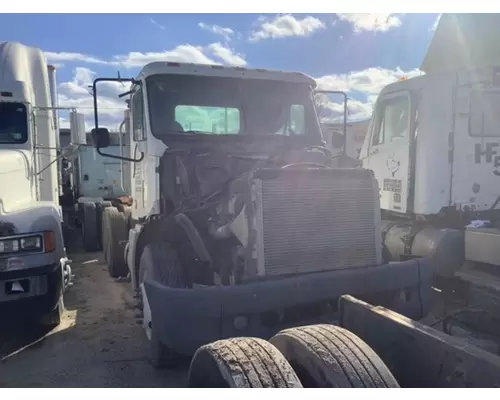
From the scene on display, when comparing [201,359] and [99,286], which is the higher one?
[201,359]

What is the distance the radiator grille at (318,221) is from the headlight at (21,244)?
225 cm

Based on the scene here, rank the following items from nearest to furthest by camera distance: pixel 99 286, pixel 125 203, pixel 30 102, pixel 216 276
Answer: pixel 216 276
pixel 30 102
pixel 99 286
pixel 125 203

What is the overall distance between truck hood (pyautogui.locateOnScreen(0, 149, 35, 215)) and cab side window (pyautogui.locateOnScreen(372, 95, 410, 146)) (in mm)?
5179

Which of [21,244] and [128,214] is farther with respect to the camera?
[128,214]

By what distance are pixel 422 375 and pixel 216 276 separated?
2.11 m

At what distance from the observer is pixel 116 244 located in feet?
23.8

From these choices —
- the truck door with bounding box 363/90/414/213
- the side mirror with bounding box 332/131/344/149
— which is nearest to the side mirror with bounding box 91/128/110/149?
the side mirror with bounding box 332/131/344/149

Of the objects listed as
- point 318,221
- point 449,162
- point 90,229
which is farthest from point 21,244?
point 90,229

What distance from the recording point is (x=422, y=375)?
8.46 ft

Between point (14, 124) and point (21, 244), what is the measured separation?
237 centimetres

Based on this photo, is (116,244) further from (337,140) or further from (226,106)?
(337,140)

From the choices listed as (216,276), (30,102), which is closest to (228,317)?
(216,276)

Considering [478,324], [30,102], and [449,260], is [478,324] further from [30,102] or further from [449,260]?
[30,102]

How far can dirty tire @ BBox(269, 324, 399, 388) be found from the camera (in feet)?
7.39
